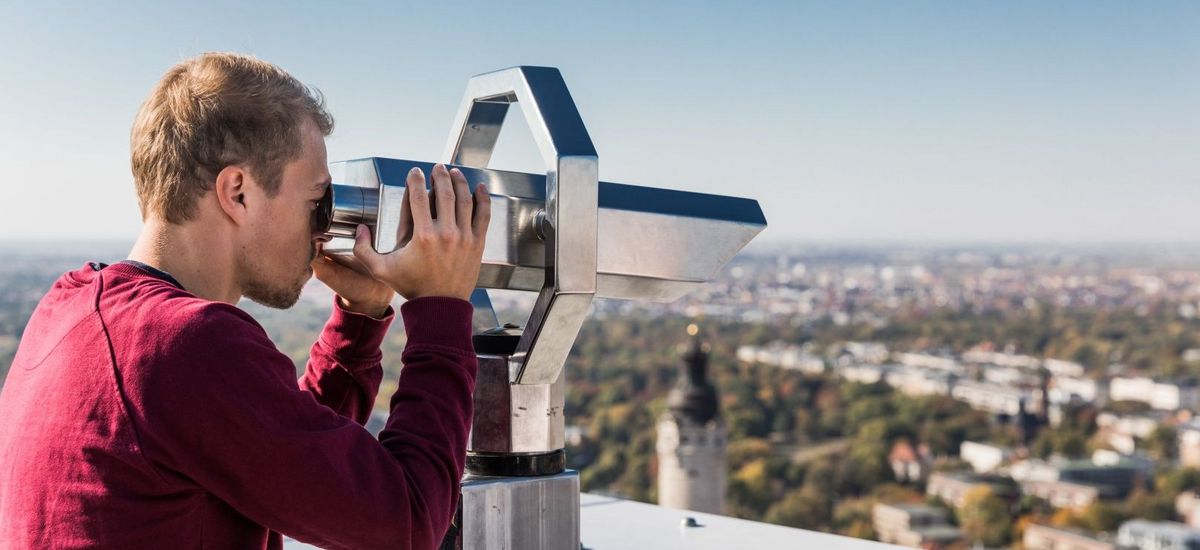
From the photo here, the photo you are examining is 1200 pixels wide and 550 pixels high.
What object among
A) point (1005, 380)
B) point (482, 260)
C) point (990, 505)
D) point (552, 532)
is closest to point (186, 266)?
point (482, 260)

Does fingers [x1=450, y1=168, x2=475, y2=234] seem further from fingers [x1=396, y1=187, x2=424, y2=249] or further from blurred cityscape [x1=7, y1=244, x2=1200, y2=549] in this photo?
blurred cityscape [x1=7, y1=244, x2=1200, y2=549]

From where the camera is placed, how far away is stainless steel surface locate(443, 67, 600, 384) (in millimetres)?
830

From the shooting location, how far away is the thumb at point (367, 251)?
85cm

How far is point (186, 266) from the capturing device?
2.76ft

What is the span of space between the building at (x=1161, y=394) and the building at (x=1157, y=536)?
21.3 ft

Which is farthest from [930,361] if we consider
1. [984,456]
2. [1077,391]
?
[984,456]

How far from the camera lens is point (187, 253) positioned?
84cm

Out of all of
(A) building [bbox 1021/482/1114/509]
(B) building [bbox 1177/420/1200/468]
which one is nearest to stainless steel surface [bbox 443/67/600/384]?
(A) building [bbox 1021/482/1114/509]

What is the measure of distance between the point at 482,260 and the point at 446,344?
0.30 feet

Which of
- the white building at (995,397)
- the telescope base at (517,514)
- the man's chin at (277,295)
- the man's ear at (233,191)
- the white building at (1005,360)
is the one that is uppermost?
the man's ear at (233,191)

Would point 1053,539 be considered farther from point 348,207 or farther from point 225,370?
point 225,370

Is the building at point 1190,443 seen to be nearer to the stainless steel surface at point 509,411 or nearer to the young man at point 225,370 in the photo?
the stainless steel surface at point 509,411

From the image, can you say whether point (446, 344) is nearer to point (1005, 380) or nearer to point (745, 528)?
point (745, 528)

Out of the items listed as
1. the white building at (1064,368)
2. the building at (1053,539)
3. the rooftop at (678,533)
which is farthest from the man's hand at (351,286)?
Result: the white building at (1064,368)
